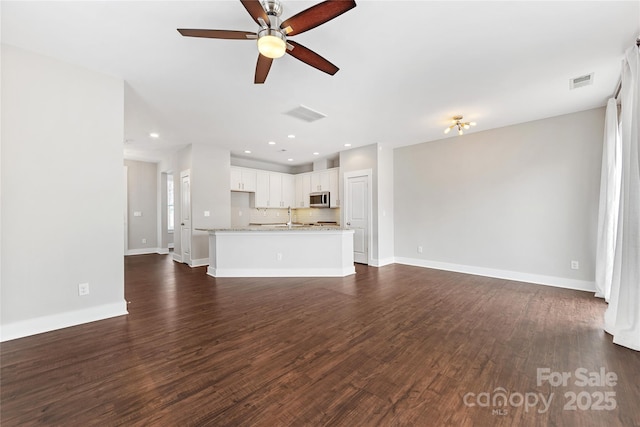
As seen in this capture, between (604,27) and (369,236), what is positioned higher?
(604,27)

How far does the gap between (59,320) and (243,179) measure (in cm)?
486

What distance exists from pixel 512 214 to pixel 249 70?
4875 mm

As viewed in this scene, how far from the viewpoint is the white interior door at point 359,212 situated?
602 cm

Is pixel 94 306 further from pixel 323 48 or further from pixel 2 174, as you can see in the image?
pixel 323 48

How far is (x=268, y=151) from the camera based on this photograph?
257 inches

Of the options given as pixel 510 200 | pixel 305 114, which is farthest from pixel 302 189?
pixel 510 200

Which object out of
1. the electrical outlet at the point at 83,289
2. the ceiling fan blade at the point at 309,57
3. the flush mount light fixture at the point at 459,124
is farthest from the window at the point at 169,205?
the flush mount light fixture at the point at 459,124

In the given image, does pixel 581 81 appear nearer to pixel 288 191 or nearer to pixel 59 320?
pixel 59 320

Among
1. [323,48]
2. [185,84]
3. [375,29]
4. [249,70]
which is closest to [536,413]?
[375,29]

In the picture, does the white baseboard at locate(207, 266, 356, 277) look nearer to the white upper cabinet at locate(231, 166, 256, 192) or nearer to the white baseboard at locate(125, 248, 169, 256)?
the white upper cabinet at locate(231, 166, 256, 192)

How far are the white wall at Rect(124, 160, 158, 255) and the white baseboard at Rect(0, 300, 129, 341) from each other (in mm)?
5424

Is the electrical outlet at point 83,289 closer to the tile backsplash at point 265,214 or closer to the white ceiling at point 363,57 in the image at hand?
the white ceiling at point 363,57

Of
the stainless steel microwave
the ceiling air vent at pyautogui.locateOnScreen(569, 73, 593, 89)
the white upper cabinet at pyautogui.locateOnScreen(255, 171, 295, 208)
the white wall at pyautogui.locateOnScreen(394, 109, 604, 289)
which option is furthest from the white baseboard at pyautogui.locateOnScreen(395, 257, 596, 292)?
the white upper cabinet at pyautogui.locateOnScreen(255, 171, 295, 208)

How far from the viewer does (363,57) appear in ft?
8.51
